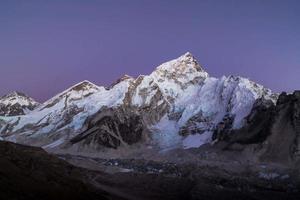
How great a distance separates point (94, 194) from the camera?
629 ft

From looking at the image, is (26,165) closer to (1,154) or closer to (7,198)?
(1,154)

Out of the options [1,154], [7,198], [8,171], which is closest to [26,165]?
[1,154]

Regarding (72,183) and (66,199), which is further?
(72,183)

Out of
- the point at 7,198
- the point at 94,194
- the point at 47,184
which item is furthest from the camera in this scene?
the point at 94,194

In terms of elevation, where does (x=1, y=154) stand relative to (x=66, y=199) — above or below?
above

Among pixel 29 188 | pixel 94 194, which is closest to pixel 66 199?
pixel 29 188

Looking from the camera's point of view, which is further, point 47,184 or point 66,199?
point 47,184

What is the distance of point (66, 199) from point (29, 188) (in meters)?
10.2

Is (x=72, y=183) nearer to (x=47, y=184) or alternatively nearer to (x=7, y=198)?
(x=47, y=184)

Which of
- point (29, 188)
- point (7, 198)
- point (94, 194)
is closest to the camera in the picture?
point (7, 198)

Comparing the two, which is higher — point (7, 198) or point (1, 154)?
point (1, 154)

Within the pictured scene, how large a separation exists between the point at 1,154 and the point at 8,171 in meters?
24.5

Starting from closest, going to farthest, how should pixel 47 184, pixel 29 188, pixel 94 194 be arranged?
pixel 29 188 → pixel 47 184 → pixel 94 194

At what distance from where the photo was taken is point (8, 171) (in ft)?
570
